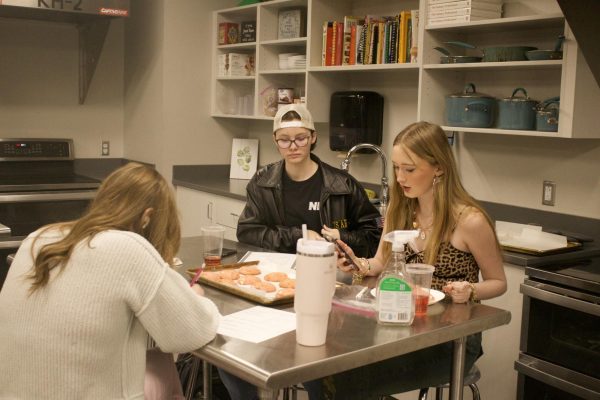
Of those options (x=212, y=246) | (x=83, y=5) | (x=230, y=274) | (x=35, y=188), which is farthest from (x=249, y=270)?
(x=83, y=5)

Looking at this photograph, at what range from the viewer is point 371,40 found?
151 inches

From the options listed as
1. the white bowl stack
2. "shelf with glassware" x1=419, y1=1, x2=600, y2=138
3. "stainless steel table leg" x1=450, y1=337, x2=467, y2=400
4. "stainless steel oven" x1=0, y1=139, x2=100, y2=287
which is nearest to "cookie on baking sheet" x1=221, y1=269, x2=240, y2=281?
"stainless steel table leg" x1=450, y1=337, x2=467, y2=400

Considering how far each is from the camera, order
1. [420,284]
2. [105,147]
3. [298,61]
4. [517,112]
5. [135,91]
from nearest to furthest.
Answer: [420,284] → [517,112] → [298,61] → [135,91] → [105,147]

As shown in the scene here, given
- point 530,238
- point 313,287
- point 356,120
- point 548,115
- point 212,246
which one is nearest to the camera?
point 313,287

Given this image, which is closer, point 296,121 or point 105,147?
point 296,121

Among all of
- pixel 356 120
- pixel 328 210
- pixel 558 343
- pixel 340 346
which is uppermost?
pixel 356 120

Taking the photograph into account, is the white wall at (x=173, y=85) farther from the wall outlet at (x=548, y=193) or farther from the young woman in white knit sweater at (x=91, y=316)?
the young woman in white knit sweater at (x=91, y=316)

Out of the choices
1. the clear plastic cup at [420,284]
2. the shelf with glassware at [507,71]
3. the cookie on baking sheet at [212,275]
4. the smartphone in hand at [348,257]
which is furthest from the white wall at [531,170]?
the cookie on baking sheet at [212,275]

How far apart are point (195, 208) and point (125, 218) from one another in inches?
125

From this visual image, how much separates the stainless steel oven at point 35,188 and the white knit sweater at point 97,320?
2.37 meters

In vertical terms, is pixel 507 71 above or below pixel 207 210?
above

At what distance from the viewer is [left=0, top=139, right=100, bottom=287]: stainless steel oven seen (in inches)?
168

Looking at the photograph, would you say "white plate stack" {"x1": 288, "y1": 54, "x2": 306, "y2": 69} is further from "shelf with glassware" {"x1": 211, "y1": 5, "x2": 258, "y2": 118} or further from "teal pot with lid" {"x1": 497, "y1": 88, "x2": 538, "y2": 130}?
"teal pot with lid" {"x1": 497, "y1": 88, "x2": 538, "y2": 130}

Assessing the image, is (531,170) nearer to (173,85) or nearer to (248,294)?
(248,294)
